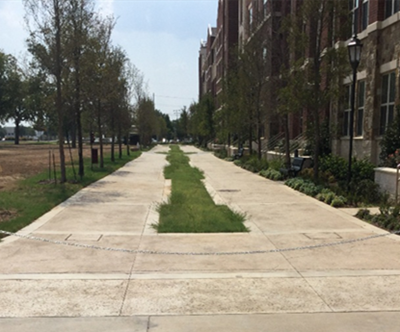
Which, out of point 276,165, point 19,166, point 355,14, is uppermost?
point 355,14

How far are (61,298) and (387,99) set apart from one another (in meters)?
13.5

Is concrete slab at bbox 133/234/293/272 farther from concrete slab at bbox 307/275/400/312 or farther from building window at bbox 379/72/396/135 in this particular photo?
building window at bbox 379/72/396/135

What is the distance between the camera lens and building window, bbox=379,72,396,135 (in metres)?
14.3

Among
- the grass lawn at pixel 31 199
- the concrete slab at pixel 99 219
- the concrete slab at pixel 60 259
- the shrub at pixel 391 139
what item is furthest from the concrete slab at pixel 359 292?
the shrub at pixel 391 139

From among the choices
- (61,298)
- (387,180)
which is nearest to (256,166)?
(387,180)

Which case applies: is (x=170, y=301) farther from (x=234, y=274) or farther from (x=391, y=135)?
(x=391, y=135)

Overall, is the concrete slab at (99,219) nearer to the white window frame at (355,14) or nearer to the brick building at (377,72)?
the brick building at (377,72)

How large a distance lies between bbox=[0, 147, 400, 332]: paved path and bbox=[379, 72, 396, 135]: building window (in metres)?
7.00

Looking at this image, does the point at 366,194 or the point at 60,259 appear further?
the point at 366,194

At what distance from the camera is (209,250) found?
682 centimetres

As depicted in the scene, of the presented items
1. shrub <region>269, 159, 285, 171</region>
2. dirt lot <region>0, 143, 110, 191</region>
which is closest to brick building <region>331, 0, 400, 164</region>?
shrub <region>269, 159, 285, 171</region>

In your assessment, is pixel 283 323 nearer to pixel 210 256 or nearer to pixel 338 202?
pixel 210 256

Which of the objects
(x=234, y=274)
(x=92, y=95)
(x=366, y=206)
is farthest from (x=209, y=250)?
(x=92, y=95)

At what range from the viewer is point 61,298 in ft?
15.5
